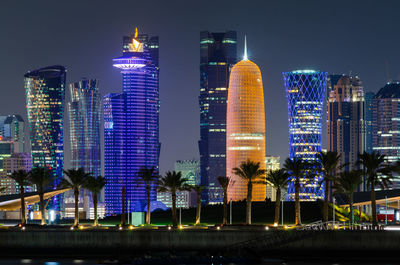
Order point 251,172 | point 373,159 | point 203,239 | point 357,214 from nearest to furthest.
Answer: point 203,239 < point 373,159 < point 251,172 < point 357,214

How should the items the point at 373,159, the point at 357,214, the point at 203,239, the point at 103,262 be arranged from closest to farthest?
the point at 103,262 → the point at 203,239 → the point at 373,159 → the point at 357,214

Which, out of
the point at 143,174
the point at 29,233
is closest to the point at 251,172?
the point at 143,174

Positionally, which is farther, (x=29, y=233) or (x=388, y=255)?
(x=29, y=233)

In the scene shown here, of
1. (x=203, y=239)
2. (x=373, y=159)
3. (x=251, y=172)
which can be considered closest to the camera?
(x=203, y=239)

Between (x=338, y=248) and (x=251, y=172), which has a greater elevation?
(x=251, y=172)

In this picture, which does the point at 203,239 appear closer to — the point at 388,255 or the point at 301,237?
the point at 301,237

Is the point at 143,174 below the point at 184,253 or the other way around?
the other way around

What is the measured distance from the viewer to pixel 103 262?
98500mm

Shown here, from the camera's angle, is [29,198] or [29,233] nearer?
[29,233]

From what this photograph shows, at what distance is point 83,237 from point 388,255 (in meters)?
38.0

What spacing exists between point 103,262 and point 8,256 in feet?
51.2

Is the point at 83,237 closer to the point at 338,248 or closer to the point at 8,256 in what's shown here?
the point at 8,256

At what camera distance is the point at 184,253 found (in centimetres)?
10144

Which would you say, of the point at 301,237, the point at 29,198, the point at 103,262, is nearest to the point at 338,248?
the point at 301,237
